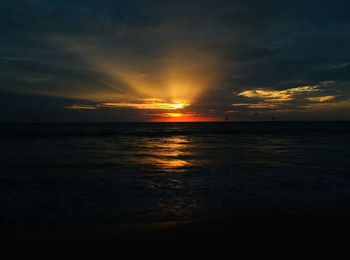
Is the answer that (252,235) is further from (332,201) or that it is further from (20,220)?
(20,220)

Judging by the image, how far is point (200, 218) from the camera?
240 inches

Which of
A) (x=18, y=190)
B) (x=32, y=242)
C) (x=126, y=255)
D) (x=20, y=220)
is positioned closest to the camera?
(x=126, y=255)

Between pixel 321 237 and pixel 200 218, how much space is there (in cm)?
269

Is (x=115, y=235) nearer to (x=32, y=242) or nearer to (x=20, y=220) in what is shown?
(x=32, y=242)

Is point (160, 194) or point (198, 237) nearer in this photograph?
point (198, 237)

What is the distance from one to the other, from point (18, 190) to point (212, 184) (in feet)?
24.2

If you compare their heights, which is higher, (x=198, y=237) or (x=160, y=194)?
(x=198, y=237)

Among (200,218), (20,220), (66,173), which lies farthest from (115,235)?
(66,173)

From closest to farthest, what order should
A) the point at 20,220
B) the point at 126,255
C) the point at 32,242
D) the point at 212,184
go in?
the point at 126,255 < the point at 32,242 < the point at 20,220 < the point at 212,184

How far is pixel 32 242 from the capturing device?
4770 mm

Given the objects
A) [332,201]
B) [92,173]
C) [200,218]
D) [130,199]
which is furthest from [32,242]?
[332,201]

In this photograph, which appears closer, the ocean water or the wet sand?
the wet sand

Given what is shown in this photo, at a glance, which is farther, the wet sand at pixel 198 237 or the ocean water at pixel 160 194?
the ocean water at pixel 160 194

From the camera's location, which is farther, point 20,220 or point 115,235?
point 20,220
